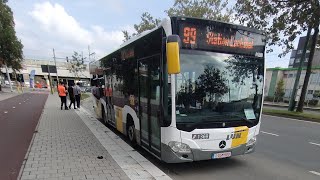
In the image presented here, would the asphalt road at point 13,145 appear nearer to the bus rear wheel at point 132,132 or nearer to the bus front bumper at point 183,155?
the bus rear wheel at point 132,132

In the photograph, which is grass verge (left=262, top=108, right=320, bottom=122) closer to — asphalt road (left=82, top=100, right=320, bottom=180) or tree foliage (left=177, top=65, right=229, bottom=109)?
asphalt road (left=82, top=100, right=320, bottom=180)

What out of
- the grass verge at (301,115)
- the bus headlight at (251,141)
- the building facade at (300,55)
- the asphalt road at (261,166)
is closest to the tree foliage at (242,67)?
the bus headlight at (251,141)

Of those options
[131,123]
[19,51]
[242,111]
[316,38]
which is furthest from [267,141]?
[19,51]

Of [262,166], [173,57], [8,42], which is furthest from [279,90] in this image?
[173,57]

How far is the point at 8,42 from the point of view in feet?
133

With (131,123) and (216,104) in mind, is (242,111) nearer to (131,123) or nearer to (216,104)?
(216,104)

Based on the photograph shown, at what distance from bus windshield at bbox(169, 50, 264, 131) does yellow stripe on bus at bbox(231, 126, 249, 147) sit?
0.52 feet

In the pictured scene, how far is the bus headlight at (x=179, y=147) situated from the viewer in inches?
226

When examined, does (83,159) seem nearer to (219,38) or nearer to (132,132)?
(132,132)

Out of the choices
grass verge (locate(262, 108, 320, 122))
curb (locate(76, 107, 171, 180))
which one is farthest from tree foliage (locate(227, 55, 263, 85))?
grass verge (locate(262, 108, 320, 122))

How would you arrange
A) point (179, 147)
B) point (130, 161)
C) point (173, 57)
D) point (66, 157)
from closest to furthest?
point (173, 57) → point (179, 147) → point (130, 161) → point (66, 157)

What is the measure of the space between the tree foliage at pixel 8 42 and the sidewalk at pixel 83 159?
3522 centimetres

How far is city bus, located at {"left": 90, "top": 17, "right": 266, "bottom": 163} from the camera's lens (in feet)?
18.7

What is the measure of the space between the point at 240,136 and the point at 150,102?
2.12 meters
